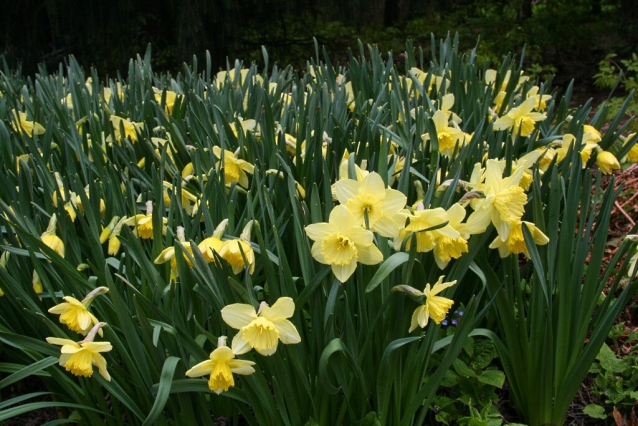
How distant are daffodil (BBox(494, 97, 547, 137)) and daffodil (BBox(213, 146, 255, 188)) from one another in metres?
0.84

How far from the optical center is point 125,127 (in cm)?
221

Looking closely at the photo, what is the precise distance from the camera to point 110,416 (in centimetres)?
148

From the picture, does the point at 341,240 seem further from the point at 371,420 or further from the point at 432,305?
the point at 371,420

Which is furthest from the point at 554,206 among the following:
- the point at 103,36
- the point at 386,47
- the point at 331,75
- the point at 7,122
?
the point at 386,47

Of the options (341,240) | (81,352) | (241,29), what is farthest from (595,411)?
(241,29)

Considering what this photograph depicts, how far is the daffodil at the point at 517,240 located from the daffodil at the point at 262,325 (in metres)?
0.49

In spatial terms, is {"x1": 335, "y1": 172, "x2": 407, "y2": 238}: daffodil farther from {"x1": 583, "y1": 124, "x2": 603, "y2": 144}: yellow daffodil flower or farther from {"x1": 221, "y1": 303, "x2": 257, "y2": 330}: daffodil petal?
{"x1": 583, "y1": 124, "x2": 603, "y2": 144}: yellow daffodil flower

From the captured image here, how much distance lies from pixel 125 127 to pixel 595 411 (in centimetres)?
180

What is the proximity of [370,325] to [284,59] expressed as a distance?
17.4 feet

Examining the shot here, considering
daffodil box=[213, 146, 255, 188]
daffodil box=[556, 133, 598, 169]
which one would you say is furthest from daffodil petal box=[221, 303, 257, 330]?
daffodil box=[556, 133, 598, 169]

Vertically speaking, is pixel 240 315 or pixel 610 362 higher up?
pixel 240 315

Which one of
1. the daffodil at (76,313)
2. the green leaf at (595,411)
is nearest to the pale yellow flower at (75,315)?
the daffodil at (76,313)

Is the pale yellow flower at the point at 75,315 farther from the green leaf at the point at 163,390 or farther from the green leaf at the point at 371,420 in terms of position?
the green leaf at the point at 371,420

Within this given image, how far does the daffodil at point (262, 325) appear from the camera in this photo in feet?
3.62
